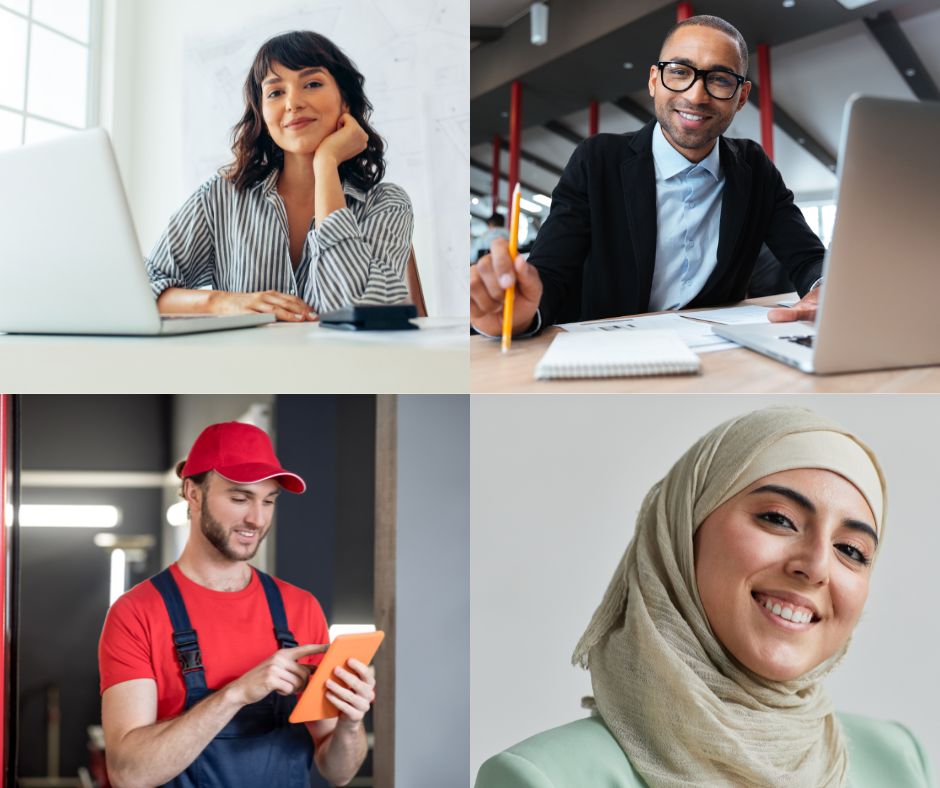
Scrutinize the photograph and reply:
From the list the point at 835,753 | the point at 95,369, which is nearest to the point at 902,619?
the point at 835,753

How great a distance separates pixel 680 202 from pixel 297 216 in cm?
82

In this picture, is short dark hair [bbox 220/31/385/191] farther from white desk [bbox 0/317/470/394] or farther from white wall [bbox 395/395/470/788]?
white desk [bbox 0/317/470/394]

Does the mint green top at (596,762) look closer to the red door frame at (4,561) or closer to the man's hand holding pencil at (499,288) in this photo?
the man's hand holding pencil at (499,288)

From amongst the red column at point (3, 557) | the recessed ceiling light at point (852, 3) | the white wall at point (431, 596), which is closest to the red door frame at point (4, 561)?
the red column at point (3, 557)

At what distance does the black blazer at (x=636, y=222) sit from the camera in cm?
129

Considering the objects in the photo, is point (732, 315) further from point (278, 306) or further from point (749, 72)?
point (749, 72)

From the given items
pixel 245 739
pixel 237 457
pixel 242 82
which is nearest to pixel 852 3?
pixel 242 82

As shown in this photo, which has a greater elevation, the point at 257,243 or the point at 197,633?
the point at 257,243

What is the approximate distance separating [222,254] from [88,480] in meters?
0.57

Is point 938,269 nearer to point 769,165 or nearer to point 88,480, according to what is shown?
point 769,165

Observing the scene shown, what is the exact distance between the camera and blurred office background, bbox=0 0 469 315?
2.33m

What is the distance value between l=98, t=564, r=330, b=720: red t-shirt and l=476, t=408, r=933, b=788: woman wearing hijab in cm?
66

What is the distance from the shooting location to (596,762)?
0.75 metres

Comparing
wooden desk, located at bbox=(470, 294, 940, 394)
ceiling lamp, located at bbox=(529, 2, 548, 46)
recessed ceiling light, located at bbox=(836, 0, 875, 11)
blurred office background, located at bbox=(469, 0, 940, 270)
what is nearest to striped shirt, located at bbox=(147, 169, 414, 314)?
wooden desk, located at bbox=(470, 294, 940, 394)
